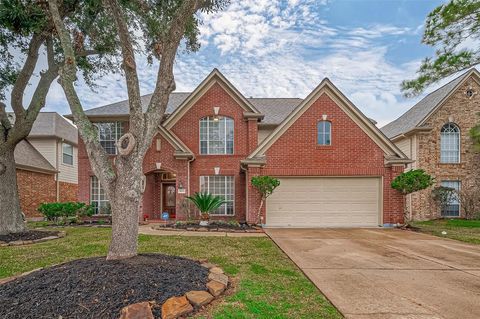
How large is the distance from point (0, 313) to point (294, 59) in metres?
16.1

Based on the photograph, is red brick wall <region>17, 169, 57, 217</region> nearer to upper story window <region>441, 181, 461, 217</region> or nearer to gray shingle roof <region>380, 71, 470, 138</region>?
gray shingle roof <region>380, 71, 470, 138</region>

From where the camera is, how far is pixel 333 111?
12820 mm

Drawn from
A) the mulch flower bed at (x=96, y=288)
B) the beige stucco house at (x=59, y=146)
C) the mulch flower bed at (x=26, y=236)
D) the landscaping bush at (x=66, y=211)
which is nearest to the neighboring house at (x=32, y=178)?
the beige stucco house at (x=59, y=146)

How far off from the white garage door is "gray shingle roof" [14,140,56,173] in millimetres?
15230

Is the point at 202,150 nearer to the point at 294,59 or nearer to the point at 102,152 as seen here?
the point at 294,59

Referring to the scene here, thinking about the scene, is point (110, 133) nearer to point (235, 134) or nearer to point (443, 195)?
point (235, 134)

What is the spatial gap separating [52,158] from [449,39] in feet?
77.8

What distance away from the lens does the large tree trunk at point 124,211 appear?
488 cm

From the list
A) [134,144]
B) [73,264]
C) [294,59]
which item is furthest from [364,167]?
[73,264]

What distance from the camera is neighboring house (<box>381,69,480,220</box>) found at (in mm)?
16422

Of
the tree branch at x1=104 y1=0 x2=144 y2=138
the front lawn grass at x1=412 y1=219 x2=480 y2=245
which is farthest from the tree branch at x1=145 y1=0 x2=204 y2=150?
the front lawn grass at x1=412 y1=219 x2=480 y2=245

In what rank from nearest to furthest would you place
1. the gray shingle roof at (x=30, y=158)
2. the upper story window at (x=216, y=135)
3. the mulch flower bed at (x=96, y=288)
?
the mulch flower bed at (x=96, y=288) < the upper story window at (x=216, y=135) < the gray shingle roof at (x=30, y=158)

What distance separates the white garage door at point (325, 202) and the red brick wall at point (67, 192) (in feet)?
56.3

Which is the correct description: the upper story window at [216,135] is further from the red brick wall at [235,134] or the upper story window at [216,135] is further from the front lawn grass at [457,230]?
the front lawn grass at [457,230]
